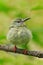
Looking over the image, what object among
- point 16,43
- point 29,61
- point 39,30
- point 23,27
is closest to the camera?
point 39,30

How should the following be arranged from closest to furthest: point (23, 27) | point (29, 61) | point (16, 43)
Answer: point (29, 61), point (16, 43), point (23, 27)

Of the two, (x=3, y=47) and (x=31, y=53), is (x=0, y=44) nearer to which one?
(x=3, y=47)

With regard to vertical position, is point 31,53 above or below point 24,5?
below

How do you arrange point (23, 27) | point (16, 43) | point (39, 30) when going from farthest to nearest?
point (23, 27)
point (16, 43)
point (39, 30)

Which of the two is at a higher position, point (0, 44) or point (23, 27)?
point (23, 27)

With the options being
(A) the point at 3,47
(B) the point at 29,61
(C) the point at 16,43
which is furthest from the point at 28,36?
(A) the point at 3,47

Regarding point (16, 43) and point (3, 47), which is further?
point (16, 43)

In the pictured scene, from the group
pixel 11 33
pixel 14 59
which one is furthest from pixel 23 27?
pixel 14 59

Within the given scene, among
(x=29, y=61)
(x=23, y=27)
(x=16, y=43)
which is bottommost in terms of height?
(x=29, y=61)

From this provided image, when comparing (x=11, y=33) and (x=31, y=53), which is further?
(x=11, y=33)
